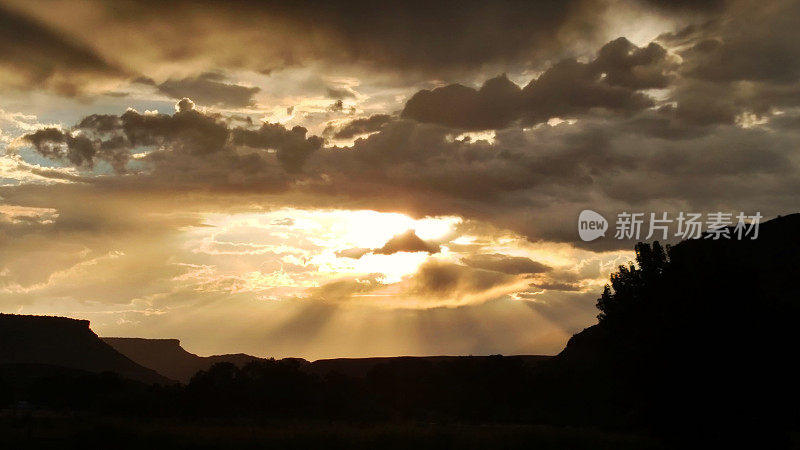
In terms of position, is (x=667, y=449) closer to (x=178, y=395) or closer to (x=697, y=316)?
(x=697, y=316)

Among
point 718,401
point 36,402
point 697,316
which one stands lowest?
point 36,402

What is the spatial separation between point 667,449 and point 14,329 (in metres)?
193

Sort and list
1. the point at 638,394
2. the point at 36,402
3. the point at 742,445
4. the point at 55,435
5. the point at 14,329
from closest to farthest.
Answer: the point at 742,445, the point at 638,394, the point at 55,435, the point at 36,402, the point at 14,329

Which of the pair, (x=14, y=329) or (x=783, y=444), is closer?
(x=783, y=444)

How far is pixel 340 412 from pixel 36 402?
145 feet

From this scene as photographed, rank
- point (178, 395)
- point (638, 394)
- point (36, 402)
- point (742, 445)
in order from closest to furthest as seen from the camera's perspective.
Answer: point (742, 445) < point (638, 394) < point (178, 395) < point (36, 402)

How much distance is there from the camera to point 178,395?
9625 centimetres

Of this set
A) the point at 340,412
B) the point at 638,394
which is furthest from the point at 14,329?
the point at 638,394

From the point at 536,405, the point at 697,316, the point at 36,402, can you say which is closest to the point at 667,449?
the point at 697,316

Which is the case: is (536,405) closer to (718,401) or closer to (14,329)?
(718,401)

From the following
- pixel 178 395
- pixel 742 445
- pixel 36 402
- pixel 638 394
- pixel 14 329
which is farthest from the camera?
pixel 14 329

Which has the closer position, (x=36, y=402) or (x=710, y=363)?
(x=710, y=363)

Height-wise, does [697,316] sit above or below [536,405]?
above

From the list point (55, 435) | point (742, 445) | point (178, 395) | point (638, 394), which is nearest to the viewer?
point (742, 445)
